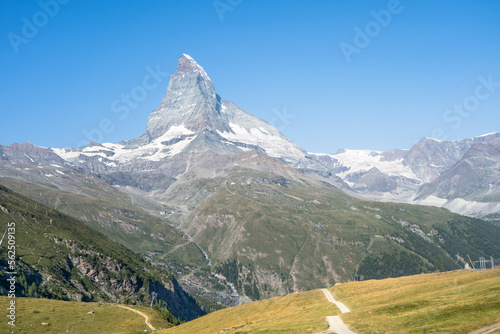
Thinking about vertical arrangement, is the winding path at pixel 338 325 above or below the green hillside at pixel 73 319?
below

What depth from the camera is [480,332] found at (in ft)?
204

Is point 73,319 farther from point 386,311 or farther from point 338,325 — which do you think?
point 386,311

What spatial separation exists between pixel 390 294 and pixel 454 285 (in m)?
16.6

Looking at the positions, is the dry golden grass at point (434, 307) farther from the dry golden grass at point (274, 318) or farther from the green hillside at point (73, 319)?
the green hillside at point (73, 319)

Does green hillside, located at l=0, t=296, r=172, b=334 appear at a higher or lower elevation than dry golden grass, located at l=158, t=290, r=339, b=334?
higher

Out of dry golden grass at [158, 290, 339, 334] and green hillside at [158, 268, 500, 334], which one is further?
dry golden grass at [158, 290, 339, 334]

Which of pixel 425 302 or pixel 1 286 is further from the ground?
pixel 1 286

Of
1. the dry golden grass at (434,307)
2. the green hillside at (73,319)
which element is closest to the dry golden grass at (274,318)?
the dry golden grass at (434,307)

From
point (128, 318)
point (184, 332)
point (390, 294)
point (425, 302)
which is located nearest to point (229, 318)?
point (184, 332)

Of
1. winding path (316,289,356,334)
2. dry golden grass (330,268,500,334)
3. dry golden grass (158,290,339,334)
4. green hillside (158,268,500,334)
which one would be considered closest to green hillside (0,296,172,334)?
dry golden grass (158,290,339,334)

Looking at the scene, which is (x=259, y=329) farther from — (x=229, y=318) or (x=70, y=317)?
(x=70, y=317)

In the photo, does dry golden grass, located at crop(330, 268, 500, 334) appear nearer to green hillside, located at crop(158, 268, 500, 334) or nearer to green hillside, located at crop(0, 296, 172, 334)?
green hillside, located at crop(158, 268, 500, 334)

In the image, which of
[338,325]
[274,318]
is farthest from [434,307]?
[274,318]

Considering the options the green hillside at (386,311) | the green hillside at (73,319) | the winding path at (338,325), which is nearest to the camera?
the green hillside at (386,311)
